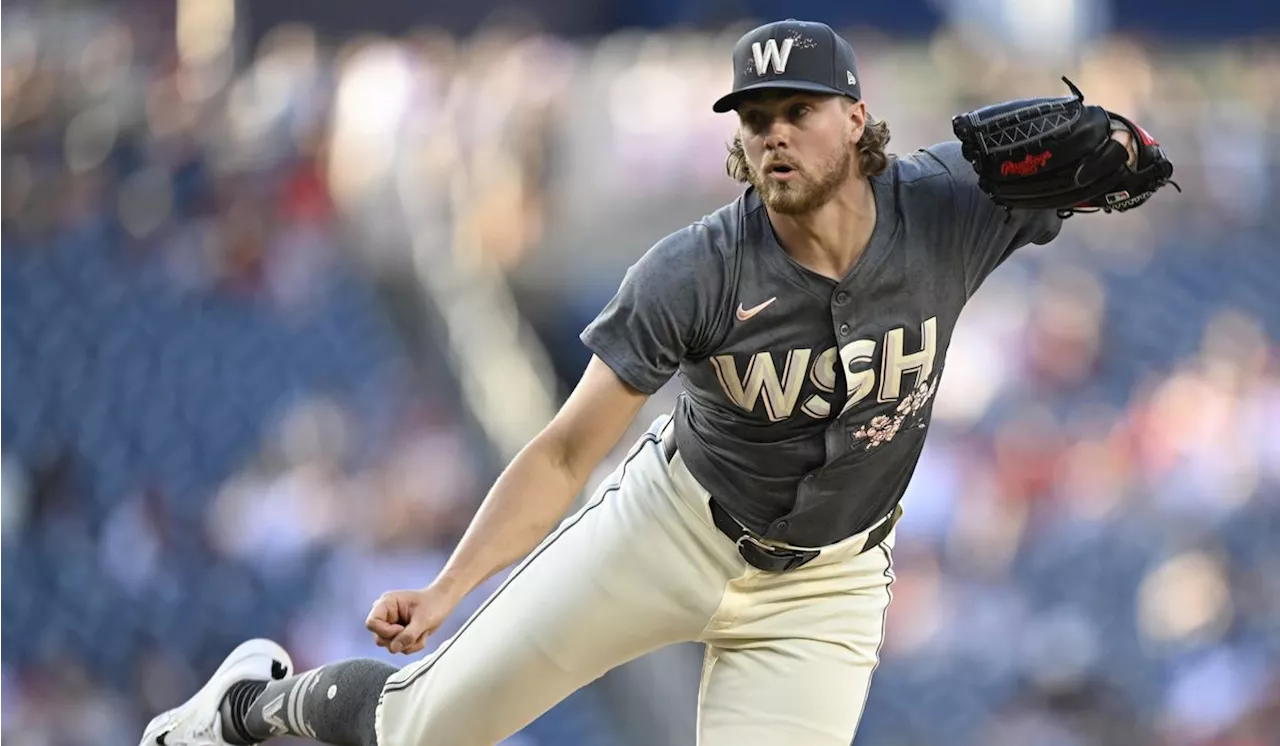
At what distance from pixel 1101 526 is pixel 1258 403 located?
745 mm

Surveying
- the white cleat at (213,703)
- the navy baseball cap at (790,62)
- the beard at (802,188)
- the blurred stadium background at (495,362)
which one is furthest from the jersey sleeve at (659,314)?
the blurred stadium background at (495,362)

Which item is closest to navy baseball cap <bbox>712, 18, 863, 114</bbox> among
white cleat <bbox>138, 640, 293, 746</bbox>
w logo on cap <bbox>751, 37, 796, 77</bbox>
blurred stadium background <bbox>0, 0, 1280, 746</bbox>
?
w logo on cap <bbox>751, 37, 796, 77</bbox>

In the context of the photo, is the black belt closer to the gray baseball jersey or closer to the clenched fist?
the gray baseball jersey

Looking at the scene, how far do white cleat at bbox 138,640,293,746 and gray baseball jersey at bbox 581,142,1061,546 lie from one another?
1164mm

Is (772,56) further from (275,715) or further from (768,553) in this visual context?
(275,715)

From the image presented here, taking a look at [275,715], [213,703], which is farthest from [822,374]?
[213,703]

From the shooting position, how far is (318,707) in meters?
3.42

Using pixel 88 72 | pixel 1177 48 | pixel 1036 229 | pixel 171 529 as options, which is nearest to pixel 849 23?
pixel 1177 48

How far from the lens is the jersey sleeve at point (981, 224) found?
310 cm

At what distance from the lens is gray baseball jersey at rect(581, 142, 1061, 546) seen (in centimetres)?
295

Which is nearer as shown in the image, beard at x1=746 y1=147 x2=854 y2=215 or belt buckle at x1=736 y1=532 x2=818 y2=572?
beard at x1=746 y1=147 x2=854 y2=215

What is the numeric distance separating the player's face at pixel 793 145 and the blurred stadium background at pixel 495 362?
4052 mm

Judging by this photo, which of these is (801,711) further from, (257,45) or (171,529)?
(257,45)

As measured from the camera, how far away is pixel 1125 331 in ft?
24.3
